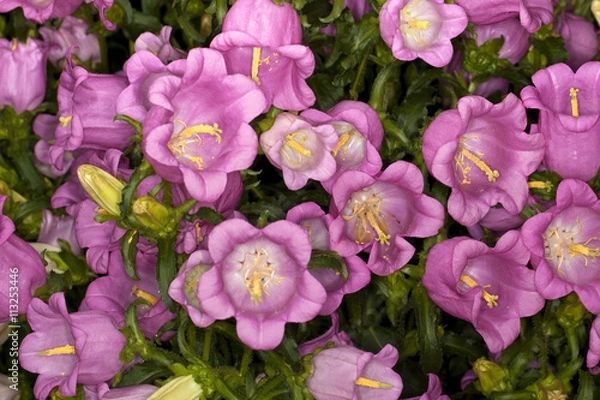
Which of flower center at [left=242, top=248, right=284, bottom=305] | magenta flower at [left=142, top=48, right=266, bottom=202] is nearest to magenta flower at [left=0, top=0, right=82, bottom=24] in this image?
magenta flower at [left=142, top=48, right=266, bottom=202]

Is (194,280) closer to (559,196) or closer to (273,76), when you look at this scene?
(273,76)

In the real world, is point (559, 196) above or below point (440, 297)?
above

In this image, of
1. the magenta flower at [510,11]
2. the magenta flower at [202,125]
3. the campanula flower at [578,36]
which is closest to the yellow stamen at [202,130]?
the magenta flower at [202,125]

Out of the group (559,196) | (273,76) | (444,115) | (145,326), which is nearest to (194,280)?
(145,326)

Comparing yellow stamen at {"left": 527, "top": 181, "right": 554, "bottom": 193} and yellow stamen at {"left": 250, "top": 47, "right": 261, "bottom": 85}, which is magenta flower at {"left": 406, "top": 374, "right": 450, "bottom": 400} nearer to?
yellow stamen at {"left": 527, "top": 181, "right": 554, "bottom": 193}

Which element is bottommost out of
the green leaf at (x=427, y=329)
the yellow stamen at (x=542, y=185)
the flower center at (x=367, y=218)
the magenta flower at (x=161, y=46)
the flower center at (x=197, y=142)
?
the green leaf at (x=427, y=329)

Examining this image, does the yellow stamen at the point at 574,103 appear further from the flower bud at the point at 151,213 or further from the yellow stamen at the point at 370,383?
the flower bud at the point at 151,213
